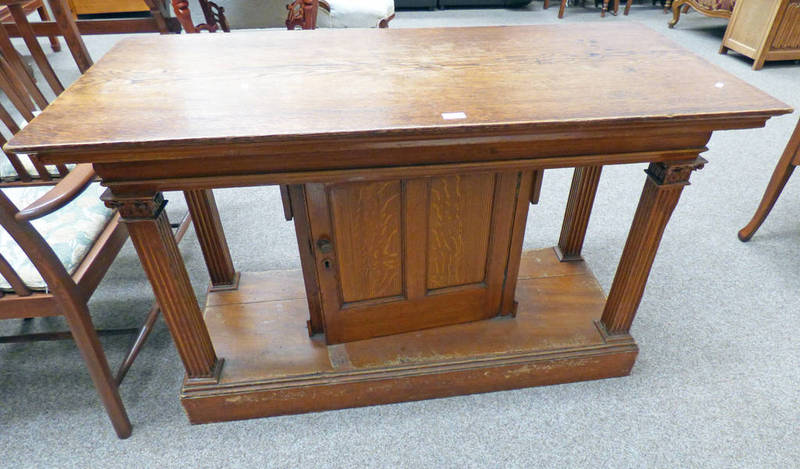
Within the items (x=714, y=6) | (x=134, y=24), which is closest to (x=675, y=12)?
(x=714, y=6)

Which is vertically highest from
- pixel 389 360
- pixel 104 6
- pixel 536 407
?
pixel 104 6

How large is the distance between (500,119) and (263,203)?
152 cm

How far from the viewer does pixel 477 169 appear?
0.97m

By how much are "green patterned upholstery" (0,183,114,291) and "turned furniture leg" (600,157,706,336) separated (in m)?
1.26

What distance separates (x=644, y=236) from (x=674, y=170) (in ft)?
0.58

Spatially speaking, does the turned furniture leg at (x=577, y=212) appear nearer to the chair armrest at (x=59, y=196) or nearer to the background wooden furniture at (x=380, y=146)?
the background wooden furniture at (x=380, y=146)

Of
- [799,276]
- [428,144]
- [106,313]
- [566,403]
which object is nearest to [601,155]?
[428,144]

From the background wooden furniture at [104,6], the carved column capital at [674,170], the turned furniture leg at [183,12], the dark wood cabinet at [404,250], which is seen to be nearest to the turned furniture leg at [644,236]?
the carved column capital at [674,170]

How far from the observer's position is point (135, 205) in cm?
92

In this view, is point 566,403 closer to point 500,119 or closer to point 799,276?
point 500,119

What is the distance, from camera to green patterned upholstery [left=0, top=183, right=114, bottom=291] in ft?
3.47

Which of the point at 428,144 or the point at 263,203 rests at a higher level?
the point at 428,144

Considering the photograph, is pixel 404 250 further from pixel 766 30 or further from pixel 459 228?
pixel 766 30

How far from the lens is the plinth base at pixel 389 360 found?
127cm
